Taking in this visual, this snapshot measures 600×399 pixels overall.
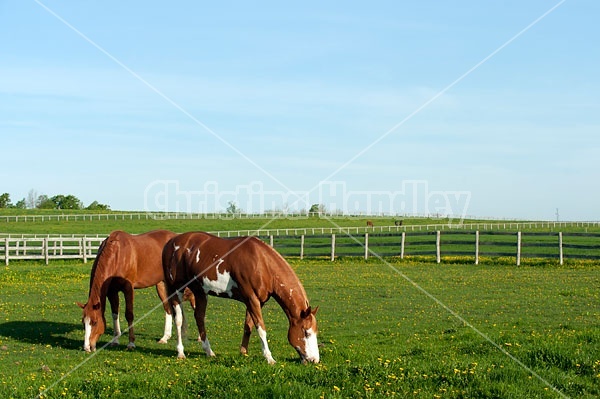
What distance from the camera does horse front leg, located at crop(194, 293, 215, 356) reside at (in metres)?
10.9

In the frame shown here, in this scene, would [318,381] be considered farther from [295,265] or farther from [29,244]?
[29,244]

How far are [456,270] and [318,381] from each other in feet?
66.6

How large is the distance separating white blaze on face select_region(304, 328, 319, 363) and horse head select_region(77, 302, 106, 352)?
394cm

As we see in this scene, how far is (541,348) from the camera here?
9.63 m

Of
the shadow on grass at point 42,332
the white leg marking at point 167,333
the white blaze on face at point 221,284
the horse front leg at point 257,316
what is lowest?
the shadow on grass at point 42,332

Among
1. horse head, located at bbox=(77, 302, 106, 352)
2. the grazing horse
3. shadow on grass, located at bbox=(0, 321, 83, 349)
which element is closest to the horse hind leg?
the grazing horse

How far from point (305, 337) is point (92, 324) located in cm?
403

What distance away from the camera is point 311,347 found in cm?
992

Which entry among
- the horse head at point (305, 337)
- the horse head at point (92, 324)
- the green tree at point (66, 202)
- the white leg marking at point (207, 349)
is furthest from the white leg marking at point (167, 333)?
the green tree at point (66, 202)

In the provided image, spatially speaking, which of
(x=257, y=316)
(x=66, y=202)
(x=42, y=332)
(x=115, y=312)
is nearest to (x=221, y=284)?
(x=257, y=316)

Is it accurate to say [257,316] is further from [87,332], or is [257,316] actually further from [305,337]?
[87,332]

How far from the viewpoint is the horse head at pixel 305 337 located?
989 centimetres

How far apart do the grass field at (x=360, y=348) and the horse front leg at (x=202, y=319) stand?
21cm

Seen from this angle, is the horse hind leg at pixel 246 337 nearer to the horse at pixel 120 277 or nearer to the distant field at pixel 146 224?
the horse at pixel 120 277
